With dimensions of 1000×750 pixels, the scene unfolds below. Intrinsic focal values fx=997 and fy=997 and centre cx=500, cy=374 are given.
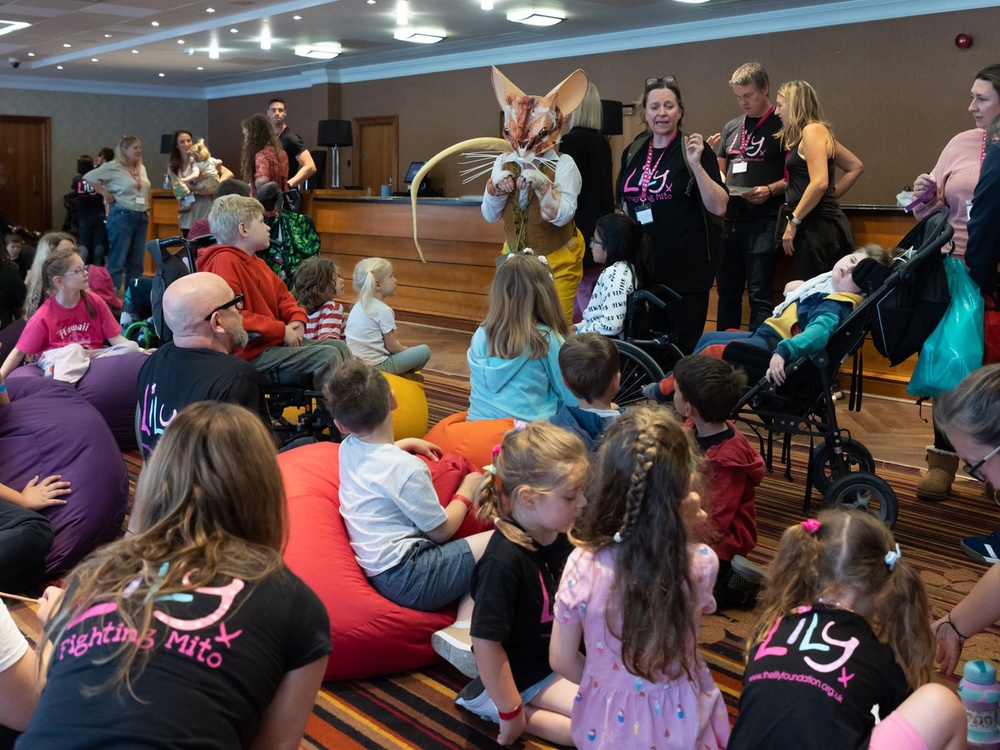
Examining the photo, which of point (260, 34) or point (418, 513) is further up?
point (260, 34)

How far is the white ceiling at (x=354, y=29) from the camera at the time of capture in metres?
8.85

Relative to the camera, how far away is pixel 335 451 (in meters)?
3.03

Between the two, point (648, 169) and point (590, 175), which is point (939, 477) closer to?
point (648, 169)

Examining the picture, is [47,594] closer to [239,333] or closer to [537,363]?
[239,333]

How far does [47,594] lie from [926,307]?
2926 millimetres

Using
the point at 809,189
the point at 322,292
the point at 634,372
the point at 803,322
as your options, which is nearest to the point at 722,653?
the point at 803,322

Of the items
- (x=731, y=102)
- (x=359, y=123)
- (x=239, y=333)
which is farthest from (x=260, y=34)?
(x=239, y=333)

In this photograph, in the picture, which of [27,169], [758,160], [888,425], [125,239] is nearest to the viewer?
[888,425]

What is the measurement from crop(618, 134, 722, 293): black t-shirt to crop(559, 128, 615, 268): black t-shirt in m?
0.41

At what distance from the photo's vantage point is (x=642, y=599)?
5.93ft

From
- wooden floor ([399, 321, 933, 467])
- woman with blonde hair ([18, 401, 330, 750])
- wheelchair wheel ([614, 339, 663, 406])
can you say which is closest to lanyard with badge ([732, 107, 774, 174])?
wooden floor ([399, 321, 933, 467])

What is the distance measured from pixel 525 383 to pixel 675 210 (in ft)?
4.41

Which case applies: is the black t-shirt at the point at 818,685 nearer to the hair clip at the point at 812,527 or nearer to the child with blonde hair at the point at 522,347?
the hair clip at the point at 812,527

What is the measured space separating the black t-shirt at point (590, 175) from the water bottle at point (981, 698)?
2.99 meters
